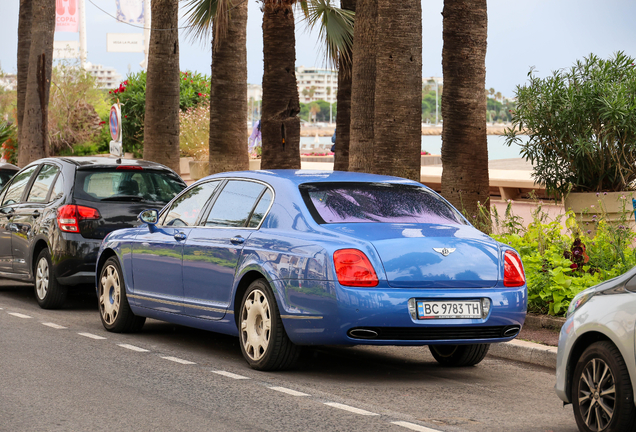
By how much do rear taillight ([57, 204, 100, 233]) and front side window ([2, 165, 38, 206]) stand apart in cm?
156

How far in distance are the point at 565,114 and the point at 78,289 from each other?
21.8 feet

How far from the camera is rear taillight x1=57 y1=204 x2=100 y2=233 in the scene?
36.8ft

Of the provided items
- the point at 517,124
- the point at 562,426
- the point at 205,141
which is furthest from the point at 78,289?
the point at 205,141

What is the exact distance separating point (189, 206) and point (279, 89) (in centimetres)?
806

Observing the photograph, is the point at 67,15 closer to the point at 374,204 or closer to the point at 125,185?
the point at 125,185

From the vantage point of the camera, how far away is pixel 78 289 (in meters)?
11.7

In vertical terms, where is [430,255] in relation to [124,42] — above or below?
below

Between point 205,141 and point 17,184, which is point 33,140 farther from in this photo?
point 17,184

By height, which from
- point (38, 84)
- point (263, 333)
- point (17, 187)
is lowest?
point (263, 333)

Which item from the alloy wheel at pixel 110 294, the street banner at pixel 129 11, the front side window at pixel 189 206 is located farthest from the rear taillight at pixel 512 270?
the street banner at pixel 129 11

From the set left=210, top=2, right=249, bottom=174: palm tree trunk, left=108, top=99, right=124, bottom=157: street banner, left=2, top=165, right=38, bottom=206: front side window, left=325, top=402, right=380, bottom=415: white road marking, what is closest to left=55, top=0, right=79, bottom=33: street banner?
left=108, top=99, right=124, bottom=157: street banner

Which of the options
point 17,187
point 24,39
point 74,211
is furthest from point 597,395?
point 24,39

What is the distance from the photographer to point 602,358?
5375mm

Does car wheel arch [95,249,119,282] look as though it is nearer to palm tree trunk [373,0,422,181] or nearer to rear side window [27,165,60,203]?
rear side window [27,165,60,203]
